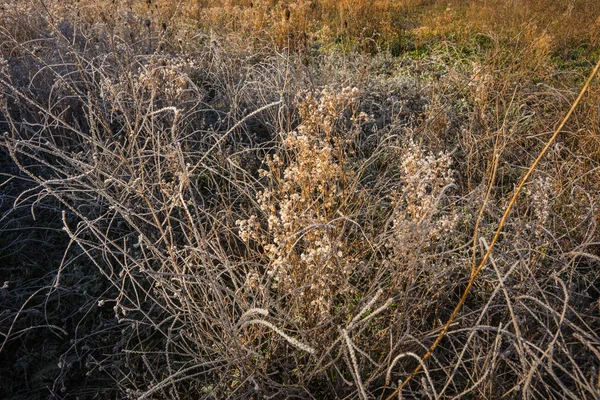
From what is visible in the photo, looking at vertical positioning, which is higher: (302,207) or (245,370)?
(302,207)

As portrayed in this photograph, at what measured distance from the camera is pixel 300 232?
159 cm

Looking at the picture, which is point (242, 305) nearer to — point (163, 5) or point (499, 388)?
point (499, 388)

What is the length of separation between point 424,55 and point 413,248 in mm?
4585

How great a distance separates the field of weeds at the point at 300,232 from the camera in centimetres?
170

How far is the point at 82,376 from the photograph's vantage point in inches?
84.4

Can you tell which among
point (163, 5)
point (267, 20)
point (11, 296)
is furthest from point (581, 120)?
point (163, 5)

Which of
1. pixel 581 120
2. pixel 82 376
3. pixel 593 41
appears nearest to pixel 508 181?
pixel 581 120

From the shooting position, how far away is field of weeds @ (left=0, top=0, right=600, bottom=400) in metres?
1.70

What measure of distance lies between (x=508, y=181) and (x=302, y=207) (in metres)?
1.89

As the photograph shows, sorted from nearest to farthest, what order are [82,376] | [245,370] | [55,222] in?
[245,370], [82,376], [55,222]

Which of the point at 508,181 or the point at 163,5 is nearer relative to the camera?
the point at 508,181

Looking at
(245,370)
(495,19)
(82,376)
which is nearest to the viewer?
(245,370)

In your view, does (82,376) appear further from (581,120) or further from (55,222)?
(581,120)

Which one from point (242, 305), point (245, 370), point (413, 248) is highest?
point (413, 248)
